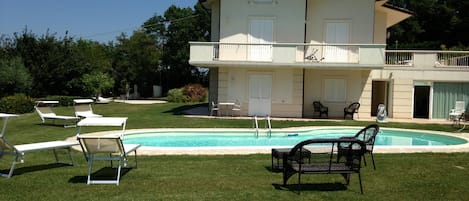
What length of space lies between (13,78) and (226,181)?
27.1 metres

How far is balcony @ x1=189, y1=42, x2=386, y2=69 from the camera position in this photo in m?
20.7

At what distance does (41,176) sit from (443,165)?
746 centimetres

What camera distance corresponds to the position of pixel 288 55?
20.8 m

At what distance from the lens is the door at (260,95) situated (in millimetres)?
22359

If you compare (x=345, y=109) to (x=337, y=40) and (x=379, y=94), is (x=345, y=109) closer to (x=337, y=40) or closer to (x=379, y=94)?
(x=337, y=40)

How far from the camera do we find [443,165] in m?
8.59

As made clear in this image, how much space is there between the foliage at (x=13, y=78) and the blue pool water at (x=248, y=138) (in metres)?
19.1

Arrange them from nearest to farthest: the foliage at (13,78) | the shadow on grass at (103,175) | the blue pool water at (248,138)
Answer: the shadow on grass at (103,175)
the blue pool water at (248,138)
the foliage at (13,78)

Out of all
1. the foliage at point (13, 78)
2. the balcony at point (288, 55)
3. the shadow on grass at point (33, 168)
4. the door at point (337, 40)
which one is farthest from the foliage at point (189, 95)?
the shadow on grass at point (33, 168)

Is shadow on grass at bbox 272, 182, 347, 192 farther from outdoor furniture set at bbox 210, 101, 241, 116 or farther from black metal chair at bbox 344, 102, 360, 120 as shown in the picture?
black metal chair at bbox 344, 102, 360, 120

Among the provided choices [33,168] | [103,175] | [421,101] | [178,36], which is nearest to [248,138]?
[103,175]

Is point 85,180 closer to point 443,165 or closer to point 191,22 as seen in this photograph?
point 443,165

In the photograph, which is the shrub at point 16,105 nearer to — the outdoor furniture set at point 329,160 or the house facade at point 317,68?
the house facade at point 317,68

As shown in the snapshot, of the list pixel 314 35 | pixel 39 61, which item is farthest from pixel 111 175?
pixel 39 61
